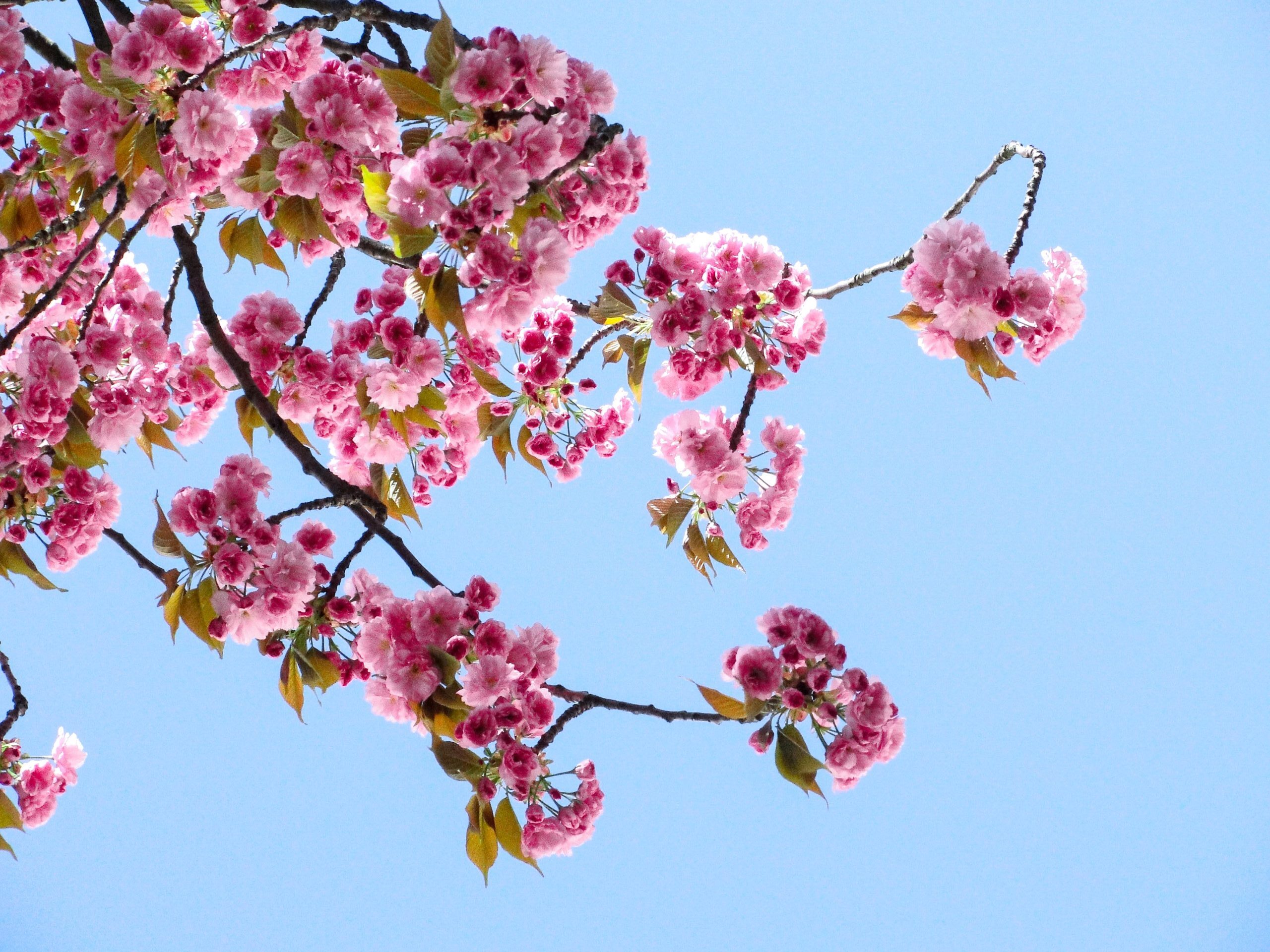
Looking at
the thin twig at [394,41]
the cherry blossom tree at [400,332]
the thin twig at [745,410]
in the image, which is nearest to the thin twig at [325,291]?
the cherry blossom tree at [400,332]

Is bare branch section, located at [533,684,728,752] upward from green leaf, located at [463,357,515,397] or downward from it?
downward

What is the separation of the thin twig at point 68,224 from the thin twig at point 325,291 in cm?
43

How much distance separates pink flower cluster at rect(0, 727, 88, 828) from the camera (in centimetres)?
225

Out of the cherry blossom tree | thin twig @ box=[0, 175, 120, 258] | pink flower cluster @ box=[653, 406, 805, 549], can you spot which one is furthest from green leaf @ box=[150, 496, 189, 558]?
pink flower cluster @ box=[653, 406, 805, 549]

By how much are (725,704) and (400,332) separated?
0.89 meters

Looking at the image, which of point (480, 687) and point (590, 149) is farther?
point (480, 687)

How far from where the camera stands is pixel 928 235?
1639mm

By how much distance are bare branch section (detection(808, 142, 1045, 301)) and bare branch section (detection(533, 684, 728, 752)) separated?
909mm

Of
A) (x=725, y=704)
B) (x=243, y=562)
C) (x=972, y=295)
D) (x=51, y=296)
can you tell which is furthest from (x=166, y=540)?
(x=972, y=295)

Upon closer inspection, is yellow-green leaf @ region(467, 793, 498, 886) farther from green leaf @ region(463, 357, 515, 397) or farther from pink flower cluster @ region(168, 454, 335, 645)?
green leaf @ region(463, 357, 515, 397)

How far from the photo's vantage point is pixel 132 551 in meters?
1.85

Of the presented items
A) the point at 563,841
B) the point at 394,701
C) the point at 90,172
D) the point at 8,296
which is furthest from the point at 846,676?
the point at 8,296

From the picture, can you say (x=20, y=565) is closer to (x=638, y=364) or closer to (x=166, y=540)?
(x=166, y=540)

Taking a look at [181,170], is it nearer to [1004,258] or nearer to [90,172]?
[90,172]
